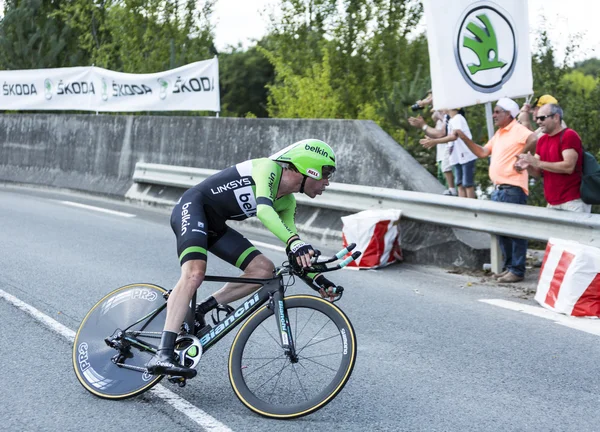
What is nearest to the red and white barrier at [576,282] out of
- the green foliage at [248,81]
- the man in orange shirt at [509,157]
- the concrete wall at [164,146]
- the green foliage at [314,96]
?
the man in orange shirt at [509,157]

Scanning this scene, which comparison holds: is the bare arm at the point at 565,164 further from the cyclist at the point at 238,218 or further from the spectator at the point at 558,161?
the cyclist at the point at 238,218

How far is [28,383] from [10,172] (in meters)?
15.3

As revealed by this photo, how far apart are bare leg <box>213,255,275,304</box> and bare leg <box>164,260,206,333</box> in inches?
11.8

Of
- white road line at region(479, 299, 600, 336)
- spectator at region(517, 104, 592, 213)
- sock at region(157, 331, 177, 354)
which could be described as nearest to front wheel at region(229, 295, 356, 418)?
sock at region(157, 331, 177, 354)

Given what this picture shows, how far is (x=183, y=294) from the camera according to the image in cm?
530

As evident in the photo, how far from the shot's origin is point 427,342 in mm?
6953

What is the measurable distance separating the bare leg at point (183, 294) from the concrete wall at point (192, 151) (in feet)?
17.2

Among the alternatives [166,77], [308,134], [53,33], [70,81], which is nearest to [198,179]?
[308,134]

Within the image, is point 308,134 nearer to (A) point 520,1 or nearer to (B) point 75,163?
(A) point 520,1

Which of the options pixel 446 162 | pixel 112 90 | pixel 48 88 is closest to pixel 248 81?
pixel 48 88

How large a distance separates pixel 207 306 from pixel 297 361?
0.70 metres

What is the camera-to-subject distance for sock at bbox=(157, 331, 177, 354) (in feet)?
17.2

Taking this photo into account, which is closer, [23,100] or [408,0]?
[23,100]

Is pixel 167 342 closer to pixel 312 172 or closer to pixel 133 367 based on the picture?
pixel 133 367
